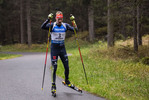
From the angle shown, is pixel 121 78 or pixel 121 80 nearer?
pixel 121 80

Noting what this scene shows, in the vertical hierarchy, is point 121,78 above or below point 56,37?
below

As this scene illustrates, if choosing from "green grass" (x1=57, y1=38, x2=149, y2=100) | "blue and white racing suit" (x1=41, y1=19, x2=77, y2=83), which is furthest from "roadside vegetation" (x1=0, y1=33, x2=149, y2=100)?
"blue and white racing suit" (x1=41, y1=19, x2=77, y2=83)

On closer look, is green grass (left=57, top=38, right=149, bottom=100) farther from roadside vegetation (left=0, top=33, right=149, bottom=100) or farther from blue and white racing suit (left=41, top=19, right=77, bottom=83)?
blue and white racing suit (left=41, top=19, right=77, bottom=83)

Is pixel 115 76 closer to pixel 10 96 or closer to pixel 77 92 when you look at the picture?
pixel 77 92

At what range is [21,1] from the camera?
3412 centimetres

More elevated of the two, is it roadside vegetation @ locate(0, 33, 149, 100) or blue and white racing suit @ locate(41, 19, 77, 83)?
blue and white racing suit @ locate(41, 19, 77, 83)

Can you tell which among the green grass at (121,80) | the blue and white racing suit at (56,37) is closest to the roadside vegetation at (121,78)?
the green grass at (121,80)

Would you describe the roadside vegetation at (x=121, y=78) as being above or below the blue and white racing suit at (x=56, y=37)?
below

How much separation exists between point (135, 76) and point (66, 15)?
2418 centimetres

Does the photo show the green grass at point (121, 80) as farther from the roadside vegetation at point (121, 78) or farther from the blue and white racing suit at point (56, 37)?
the blue and white racing suit at point (56, 37)

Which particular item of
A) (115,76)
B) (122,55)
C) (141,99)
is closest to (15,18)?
(122,55)

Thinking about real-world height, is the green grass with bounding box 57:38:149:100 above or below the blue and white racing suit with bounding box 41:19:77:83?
below

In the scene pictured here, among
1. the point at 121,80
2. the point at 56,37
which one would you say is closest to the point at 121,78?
the point at 121,80

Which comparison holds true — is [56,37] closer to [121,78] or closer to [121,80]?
[121,80]
